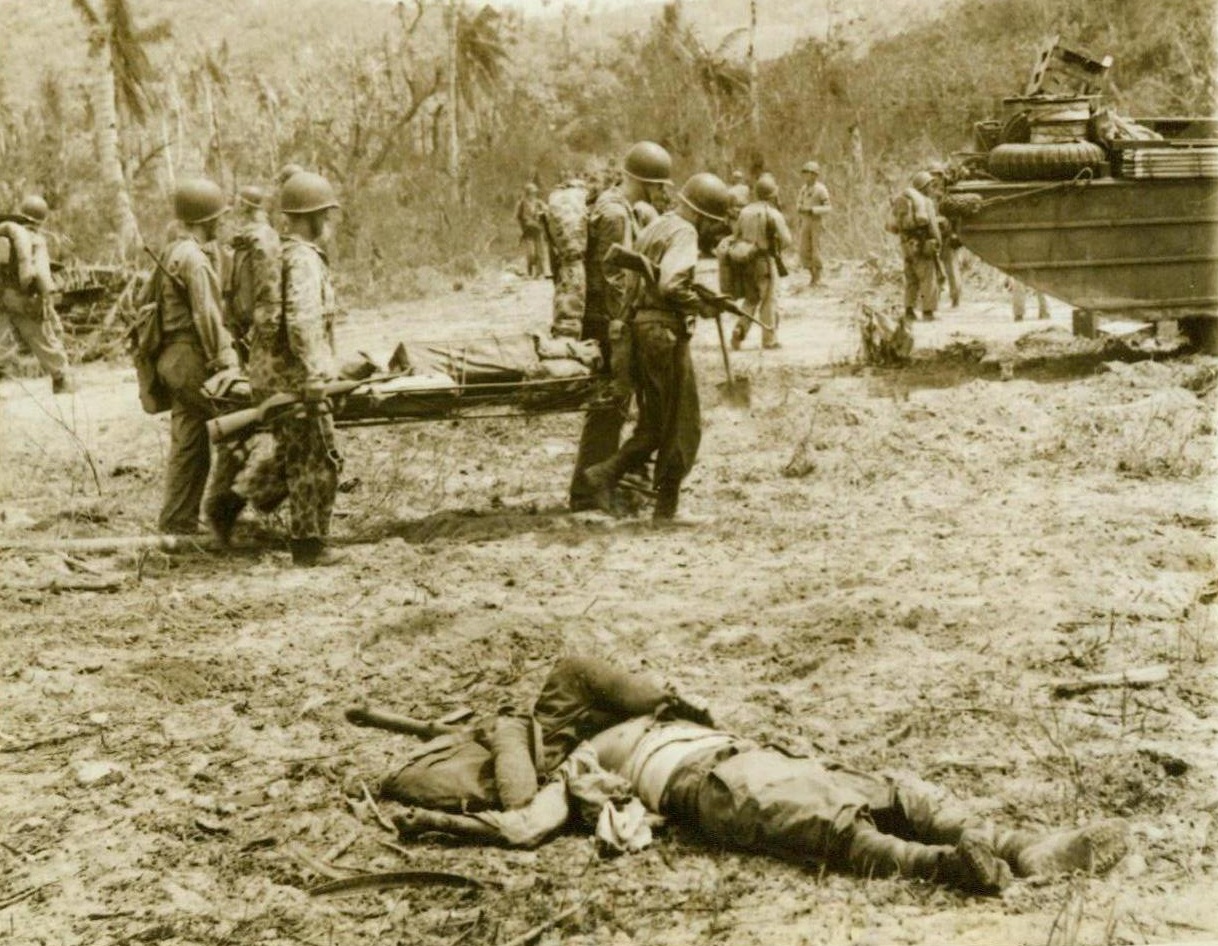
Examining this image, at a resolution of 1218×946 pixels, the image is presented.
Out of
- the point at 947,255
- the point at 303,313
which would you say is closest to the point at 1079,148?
the point at 947,255

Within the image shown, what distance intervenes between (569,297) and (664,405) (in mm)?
Answer: 913

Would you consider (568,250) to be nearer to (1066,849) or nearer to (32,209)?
(1066,849)

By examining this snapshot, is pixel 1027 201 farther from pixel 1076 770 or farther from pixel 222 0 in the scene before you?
pixel 222 0

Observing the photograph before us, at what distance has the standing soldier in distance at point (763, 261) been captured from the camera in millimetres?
14078

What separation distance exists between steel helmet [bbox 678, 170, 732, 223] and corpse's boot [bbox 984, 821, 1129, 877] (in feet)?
14.1

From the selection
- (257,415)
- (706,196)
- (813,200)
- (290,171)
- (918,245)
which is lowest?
(257,415)

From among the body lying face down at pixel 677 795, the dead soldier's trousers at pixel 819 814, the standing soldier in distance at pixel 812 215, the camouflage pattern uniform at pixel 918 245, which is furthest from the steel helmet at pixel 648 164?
the standing soldier in distance at pixel 812 215

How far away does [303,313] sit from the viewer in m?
7.12

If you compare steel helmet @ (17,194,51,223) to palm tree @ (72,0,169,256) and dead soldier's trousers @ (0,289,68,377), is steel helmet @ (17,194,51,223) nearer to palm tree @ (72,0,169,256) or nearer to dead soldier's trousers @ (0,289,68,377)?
dead soldier's trousers @ (0,289,68,377)

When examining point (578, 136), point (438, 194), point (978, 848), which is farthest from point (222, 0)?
point (978, 848)

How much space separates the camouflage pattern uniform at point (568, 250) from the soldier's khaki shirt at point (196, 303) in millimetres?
1899

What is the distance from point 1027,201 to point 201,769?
30.0 feet

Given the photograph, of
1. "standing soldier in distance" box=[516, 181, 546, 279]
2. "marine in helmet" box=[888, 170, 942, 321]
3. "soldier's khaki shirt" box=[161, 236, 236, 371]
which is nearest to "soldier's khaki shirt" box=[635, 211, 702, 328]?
"soldier's khaki shirt" box=[161, 236, 236, 371]

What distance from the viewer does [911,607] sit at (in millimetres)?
6578
